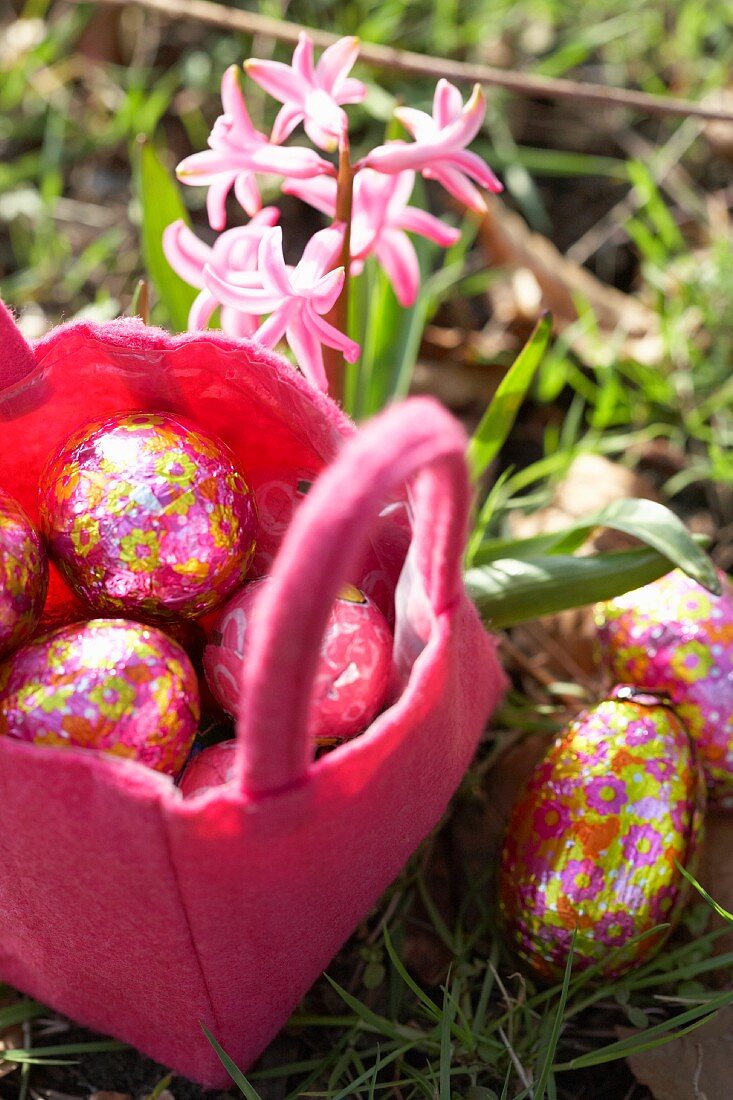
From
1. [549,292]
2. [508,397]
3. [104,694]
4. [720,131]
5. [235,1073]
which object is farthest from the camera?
[720,131]

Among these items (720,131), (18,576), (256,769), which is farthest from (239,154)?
(720,131)

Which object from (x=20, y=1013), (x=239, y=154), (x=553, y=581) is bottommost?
(x=20, y=1013)

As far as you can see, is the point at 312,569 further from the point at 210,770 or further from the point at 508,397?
the point at 508,397

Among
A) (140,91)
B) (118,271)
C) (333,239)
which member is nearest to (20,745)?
(333,239)

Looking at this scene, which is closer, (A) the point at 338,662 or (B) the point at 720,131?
(A) the point at 338,662

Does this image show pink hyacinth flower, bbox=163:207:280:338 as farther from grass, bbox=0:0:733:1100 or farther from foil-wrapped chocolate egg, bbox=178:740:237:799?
foil-wrapped chocolate egg, bbox=178:740:237:799
